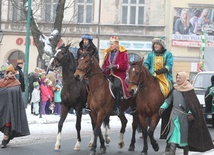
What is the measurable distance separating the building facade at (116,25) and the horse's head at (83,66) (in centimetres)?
3234

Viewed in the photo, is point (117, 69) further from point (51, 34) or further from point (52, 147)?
point (51, 34)

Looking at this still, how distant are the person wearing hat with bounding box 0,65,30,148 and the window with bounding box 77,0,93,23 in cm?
3280

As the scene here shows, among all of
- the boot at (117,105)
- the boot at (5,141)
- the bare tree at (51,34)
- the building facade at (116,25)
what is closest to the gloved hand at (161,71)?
the boot at (117,105)

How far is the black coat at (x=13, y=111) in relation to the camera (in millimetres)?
13234

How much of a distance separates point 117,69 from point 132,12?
33.2 meters

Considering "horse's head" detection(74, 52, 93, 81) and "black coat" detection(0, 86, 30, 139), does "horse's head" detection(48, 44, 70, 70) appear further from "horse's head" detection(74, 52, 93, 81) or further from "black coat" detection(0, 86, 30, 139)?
"horse's head" detection(74, 52, 93, 81)

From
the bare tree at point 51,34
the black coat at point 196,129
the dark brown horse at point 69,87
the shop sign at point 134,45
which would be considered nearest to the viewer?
the black coat at point 196,129

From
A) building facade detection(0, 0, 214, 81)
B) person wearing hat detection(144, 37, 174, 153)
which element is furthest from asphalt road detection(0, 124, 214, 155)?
building facade detection(0, 0, 214, 81)

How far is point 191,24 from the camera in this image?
44781 millimetres

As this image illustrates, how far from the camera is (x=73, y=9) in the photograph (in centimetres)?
4591

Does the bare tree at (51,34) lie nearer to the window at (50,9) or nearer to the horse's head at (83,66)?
the horse's head at (83,66)

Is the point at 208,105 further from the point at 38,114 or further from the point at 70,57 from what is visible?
the point at 70,57

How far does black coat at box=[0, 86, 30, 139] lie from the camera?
43.4ft

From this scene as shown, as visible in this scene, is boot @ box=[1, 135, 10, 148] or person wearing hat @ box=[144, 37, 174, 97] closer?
person wearing hat @ box=[144, 37, 174, 97]
